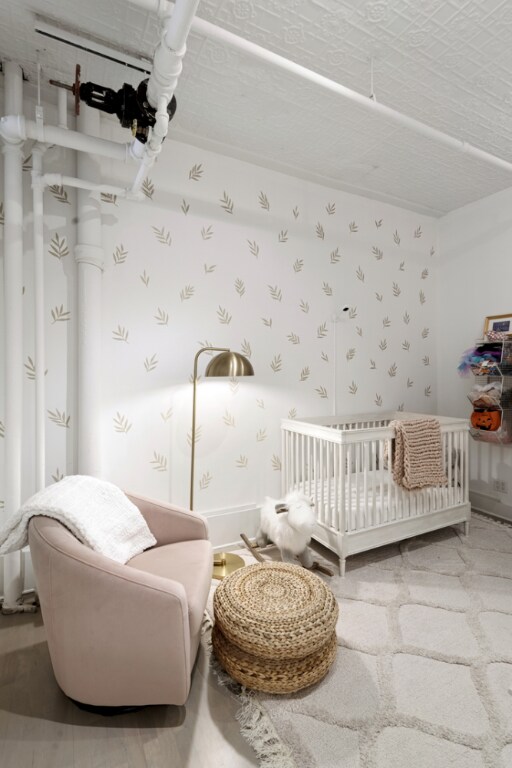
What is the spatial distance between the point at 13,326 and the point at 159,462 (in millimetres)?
1118

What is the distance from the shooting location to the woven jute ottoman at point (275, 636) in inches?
56.6

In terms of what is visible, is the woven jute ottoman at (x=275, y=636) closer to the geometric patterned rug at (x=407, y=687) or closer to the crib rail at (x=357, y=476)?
the geometric patterned rug at (x=407, y=687)

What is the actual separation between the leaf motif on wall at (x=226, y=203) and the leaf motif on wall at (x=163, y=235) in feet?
1.48

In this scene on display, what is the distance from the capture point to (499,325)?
126 inches

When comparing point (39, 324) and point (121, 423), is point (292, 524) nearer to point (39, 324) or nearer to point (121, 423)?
point (121, 423)

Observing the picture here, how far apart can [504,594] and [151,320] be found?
2.53m

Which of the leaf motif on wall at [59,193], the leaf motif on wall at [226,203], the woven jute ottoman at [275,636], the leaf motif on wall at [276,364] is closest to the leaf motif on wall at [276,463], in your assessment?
the leaf motif on wall at [276,364]

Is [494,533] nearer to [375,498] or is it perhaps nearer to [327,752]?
[375,498]

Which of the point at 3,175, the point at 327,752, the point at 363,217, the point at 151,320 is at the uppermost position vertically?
the point at 363,217

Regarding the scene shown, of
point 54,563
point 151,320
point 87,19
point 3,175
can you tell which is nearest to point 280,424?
point 151,320

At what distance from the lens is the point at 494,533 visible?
9.54 ft

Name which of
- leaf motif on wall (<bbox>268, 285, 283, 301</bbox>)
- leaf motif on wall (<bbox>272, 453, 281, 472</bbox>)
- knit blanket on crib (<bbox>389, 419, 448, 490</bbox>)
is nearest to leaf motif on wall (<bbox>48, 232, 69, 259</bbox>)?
leaf motif on wall (<bbox>268, 285, 283, 301</bbox>)

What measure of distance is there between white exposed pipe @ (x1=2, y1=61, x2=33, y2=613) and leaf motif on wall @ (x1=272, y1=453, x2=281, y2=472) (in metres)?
1.63

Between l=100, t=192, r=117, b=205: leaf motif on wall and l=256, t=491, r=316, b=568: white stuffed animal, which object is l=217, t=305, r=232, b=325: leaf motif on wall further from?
l=256, t=491, r=316, b=568: white stuffed animal
